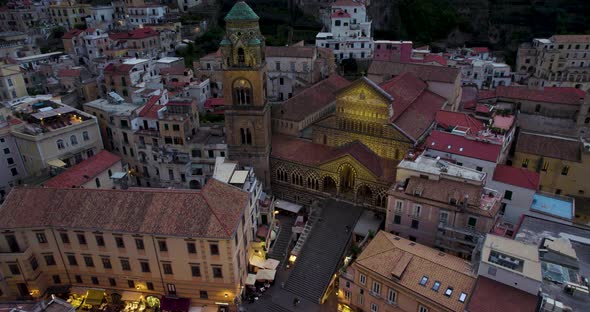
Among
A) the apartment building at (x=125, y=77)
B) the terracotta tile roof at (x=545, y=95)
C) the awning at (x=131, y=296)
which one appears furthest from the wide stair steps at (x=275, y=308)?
the terracotta tile roof at (x=545, y=95)

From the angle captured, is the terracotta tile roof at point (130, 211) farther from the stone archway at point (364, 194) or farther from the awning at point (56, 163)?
the stone archway at point (364, 194)

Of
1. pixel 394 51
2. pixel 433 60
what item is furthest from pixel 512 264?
pixel 394 51

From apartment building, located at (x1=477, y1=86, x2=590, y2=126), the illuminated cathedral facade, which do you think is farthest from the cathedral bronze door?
apartment building, located at (x1=477, y1=86, x2=590, y2=126)

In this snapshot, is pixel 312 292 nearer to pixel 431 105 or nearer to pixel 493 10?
pixel 431 105

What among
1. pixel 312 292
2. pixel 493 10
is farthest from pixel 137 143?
pixel 493 10

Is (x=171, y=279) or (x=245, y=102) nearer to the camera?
(x=171, y=279)

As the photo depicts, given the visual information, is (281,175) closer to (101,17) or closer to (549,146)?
(549,146)
